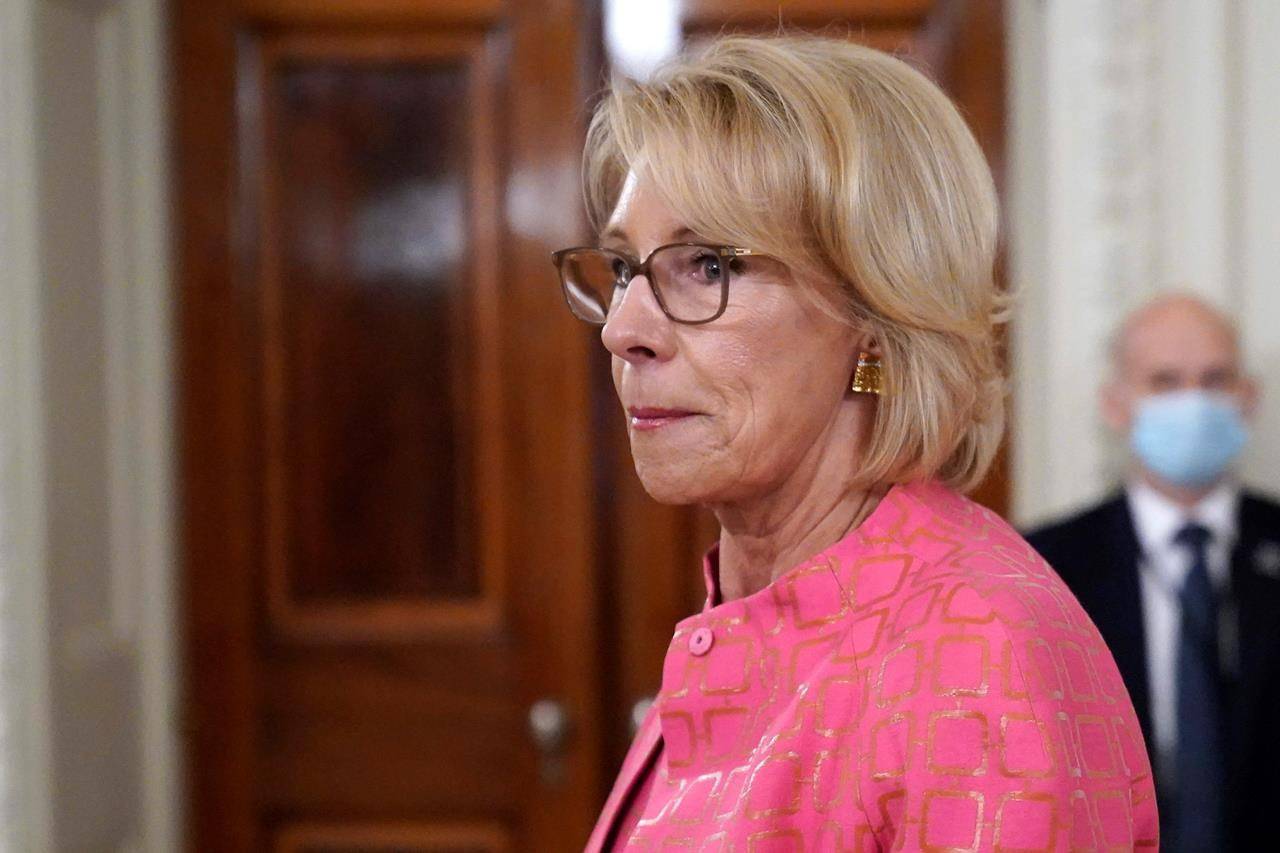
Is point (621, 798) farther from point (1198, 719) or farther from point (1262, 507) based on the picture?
point (1262, 507)

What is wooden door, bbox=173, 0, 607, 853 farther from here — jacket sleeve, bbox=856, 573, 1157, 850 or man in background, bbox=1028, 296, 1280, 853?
jacket sleeve, bbox=856, 573, 1157, 850

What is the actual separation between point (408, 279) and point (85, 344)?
21.5 inches

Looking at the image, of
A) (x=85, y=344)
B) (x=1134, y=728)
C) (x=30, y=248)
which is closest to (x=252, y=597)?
(x=85, y=344)

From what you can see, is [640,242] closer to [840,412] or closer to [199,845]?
[840,412]

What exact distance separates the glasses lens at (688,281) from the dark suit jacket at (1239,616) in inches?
55.7

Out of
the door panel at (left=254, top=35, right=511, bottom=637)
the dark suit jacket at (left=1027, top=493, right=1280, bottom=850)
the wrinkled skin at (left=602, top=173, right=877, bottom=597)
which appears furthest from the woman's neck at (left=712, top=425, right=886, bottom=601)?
the door panel at (left=254, top=35, right=511, bottom=637)

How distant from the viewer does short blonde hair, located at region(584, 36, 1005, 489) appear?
94 cm

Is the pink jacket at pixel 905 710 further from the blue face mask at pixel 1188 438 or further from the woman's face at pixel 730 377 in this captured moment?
the blue face mask at pixel 1188 438

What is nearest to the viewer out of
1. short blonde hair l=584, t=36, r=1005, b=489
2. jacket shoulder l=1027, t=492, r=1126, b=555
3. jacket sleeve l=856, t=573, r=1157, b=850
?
jacket sleeve l=856, t=573, r=1157, b=850

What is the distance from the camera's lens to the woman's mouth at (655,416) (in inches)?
39.8

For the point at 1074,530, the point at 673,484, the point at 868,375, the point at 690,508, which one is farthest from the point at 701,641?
the point at 690,508

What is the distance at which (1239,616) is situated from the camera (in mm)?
2236

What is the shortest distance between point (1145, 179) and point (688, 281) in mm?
1596

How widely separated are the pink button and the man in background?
139 cm
